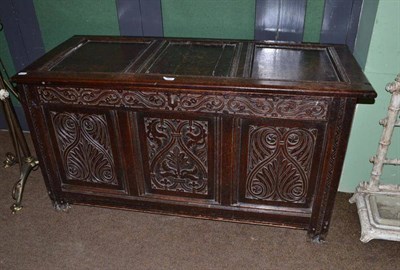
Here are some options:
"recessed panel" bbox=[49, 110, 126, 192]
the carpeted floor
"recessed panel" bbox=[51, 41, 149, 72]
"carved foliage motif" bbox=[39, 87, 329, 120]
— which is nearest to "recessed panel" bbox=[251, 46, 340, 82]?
"carved foliage motif" bbox=[39, 87, 329, 120]

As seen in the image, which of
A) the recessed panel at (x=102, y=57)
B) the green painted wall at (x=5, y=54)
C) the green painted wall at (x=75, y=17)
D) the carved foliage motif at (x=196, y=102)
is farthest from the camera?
the green painted wall at (x=5, y=54)

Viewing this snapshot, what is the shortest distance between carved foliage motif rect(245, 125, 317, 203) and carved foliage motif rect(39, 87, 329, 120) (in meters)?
0.10

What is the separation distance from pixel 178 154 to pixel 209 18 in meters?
0.90

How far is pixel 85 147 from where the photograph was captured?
2068mm

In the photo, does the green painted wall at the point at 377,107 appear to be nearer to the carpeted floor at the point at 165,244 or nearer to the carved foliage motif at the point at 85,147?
the carpeted floor at the point at 165,244

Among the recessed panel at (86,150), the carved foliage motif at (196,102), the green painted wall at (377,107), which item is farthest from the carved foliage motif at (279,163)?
the recessed panel at (86,150)

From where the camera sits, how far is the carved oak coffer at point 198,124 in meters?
1.73

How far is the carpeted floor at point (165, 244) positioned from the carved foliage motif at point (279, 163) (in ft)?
0.93

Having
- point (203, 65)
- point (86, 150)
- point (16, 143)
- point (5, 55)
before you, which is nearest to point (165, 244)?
point (86, 150)

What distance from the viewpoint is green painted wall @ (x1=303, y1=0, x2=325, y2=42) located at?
7.22 feet

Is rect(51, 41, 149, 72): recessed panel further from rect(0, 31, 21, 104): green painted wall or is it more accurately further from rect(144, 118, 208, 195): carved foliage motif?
rect(0, 31, 21, 104): green painted wall

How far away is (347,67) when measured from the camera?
1854 mm

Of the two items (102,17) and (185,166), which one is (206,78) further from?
(102,17)

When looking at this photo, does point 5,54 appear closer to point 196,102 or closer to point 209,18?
point 209,18
